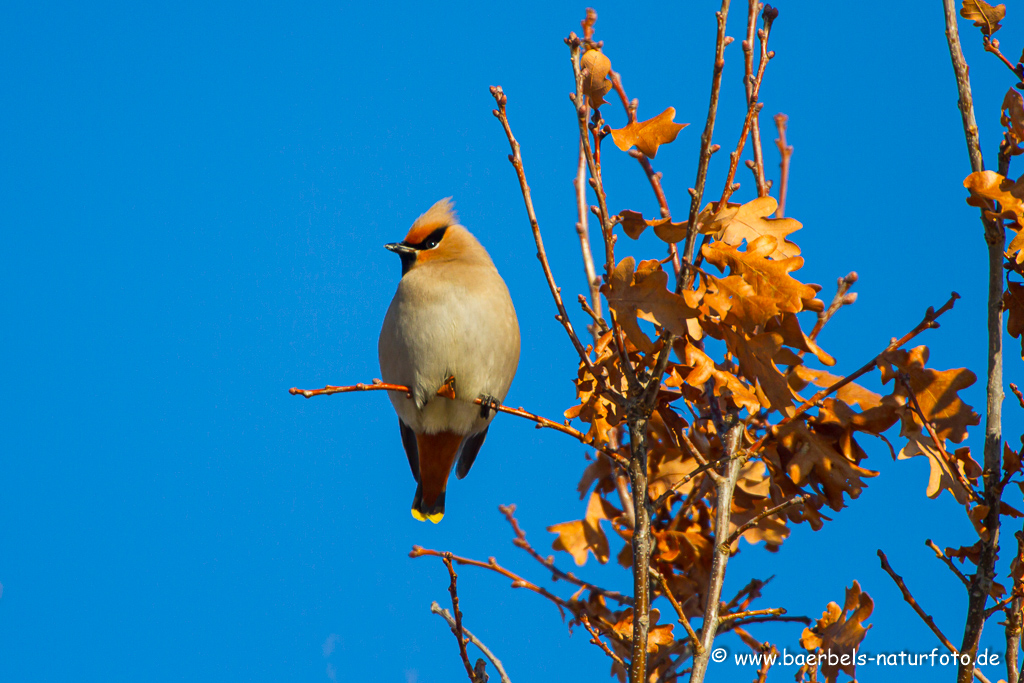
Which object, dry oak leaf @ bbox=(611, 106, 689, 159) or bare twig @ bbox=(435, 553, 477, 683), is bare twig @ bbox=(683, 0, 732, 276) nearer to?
dry oak leaf @ bbox=(611, 106, 689, 159)

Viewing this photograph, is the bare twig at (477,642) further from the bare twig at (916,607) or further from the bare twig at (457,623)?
the bare twig at (916,607)

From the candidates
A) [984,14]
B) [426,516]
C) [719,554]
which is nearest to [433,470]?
[426,516]

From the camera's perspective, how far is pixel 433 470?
405 centimetres

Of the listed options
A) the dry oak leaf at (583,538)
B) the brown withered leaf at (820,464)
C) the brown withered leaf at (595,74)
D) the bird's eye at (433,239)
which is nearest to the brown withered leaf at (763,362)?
the brown withered leaf at (820,464)

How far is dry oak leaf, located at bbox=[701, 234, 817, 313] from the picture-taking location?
1765mm

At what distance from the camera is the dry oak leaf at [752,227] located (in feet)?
5.99

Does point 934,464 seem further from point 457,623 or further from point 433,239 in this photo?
point 433,239

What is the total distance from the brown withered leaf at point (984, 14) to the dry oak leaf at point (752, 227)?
811mm

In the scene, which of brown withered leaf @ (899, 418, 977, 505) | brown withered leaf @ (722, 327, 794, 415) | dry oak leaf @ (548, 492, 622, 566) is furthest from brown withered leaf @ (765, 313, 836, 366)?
dry oak leaf @ (548, 492, 622, 566)

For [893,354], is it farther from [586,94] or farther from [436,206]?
[436,206]

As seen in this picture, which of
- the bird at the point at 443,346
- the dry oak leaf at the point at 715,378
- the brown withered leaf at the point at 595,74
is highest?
the bird at the point at 443,346

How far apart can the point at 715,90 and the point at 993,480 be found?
3.30ft

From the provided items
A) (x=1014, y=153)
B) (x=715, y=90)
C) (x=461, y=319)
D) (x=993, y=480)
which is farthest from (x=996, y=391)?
(x=461, y=319)

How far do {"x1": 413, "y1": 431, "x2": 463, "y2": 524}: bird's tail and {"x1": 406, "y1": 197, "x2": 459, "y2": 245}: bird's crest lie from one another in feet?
2.80
